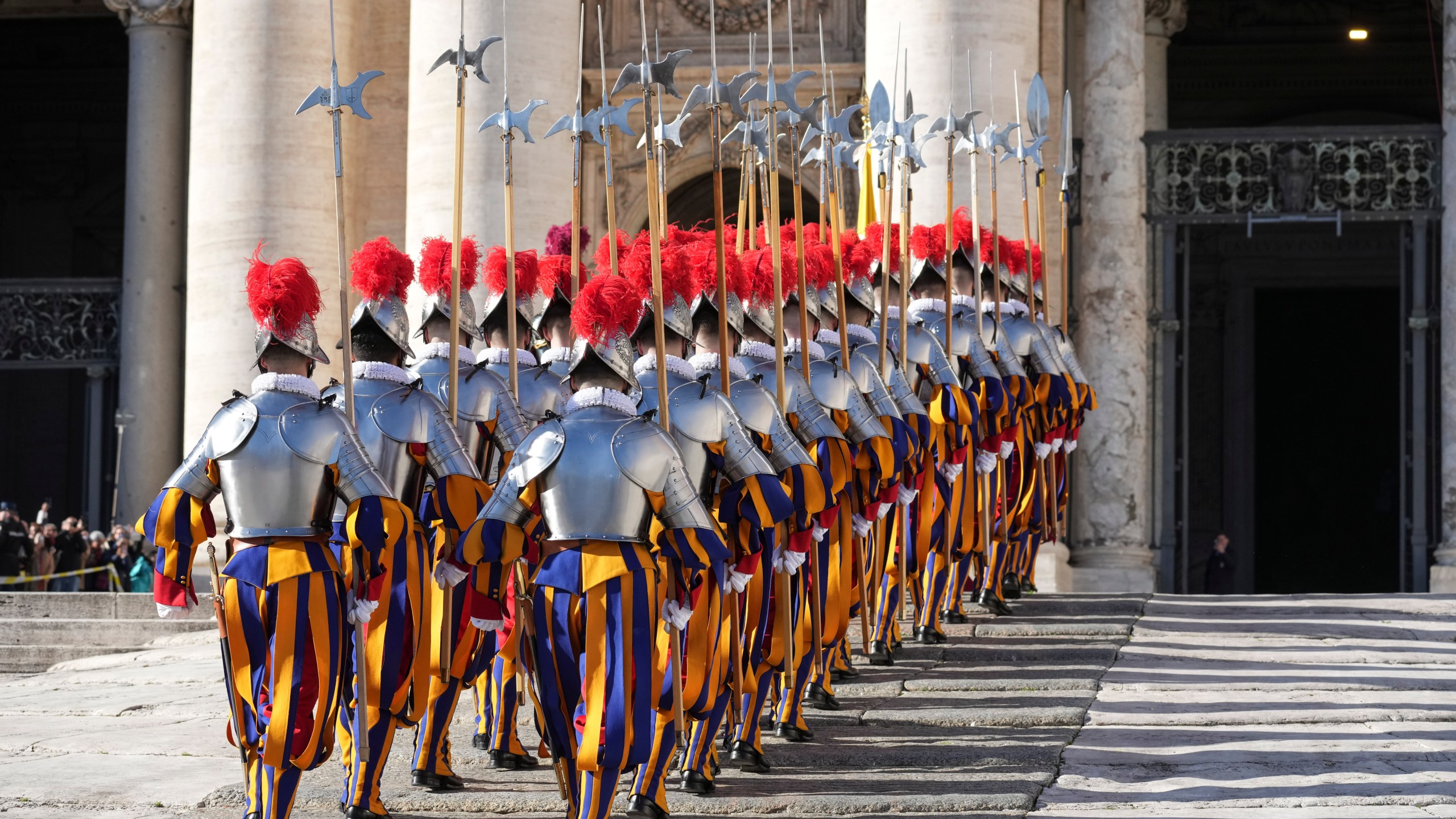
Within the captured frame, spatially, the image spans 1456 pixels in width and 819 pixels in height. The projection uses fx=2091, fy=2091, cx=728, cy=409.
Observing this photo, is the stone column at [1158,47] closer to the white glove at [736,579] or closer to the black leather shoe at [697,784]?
the white glove at [736,579]

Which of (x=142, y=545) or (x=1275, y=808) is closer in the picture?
(x=1275, y=808)

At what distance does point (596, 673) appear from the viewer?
6211mm

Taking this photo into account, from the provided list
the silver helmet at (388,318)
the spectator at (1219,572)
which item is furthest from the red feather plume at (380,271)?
the spectator at (1219,572)

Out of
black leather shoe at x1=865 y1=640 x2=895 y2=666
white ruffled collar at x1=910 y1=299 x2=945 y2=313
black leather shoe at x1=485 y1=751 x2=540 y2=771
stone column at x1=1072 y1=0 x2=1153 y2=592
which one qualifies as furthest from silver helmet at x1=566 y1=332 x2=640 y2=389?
stone column at x1=1072 y1=0 x2=1153 y2=592

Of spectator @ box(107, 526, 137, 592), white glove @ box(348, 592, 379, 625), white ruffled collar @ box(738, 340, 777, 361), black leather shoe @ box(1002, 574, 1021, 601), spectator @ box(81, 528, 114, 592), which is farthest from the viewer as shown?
spectator @ box(81, 528, 114, 592)

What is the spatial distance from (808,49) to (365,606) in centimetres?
1138

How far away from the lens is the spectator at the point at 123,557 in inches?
646

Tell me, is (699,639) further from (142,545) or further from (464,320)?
(142,545)

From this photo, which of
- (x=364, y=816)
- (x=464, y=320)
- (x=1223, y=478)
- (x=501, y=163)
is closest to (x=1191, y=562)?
(x=1223, y=478)

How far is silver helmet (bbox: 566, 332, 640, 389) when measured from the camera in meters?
6.59

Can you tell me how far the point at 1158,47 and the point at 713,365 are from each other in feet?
37.5

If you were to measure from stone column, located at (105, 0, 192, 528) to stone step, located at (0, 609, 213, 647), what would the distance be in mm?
3979

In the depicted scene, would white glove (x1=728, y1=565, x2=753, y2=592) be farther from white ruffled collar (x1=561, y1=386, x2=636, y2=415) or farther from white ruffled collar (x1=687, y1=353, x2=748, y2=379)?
white ruffled collar (x1=687, y1=353, x2=748, y2=379)

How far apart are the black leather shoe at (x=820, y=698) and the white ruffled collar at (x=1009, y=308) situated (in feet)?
10.6
